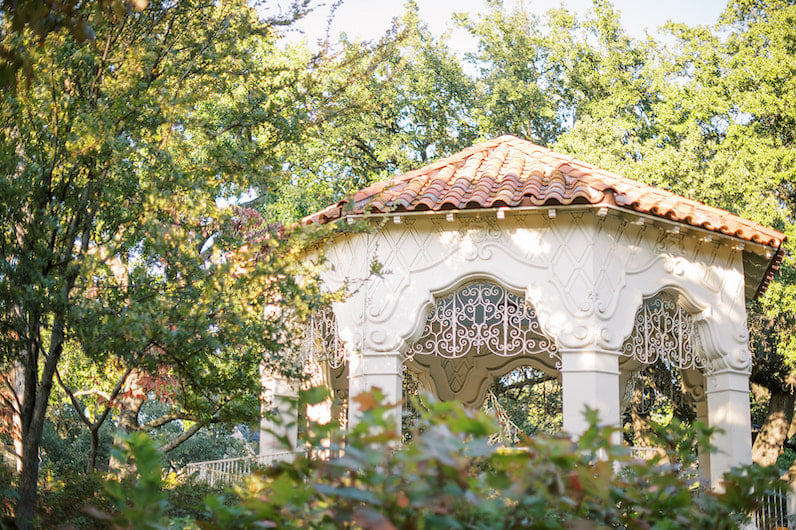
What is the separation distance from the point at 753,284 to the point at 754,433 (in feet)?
31.1

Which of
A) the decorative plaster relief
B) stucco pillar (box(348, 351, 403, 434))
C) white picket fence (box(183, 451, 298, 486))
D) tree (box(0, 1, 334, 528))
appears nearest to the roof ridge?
the decorative plaster relief

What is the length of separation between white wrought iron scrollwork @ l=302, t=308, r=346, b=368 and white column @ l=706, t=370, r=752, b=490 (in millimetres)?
4495

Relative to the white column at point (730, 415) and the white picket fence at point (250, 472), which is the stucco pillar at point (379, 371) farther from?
the white column at point (730, 415)

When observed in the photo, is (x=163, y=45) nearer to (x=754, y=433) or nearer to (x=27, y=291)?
(x=27, y=291)

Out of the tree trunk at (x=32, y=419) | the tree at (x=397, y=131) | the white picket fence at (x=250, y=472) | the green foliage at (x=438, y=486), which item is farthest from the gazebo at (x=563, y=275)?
the tree at (x=397, y=131)

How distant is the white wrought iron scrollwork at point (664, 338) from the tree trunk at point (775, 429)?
354 inches

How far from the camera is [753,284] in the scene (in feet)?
37.1

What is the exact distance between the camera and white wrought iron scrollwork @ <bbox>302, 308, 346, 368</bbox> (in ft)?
29.7

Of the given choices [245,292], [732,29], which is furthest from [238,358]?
[732,29]

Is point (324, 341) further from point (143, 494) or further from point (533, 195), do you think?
point (143, 494)

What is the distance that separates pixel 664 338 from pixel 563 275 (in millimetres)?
1648

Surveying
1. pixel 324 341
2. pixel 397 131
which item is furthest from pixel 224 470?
pixel 397 131

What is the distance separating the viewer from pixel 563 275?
27.0 feet

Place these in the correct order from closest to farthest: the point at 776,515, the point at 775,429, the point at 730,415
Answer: the point at 730,415, the point at 776,515, the point at 775,429
